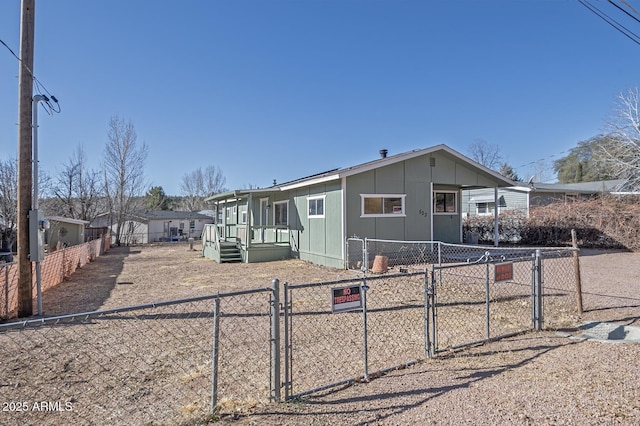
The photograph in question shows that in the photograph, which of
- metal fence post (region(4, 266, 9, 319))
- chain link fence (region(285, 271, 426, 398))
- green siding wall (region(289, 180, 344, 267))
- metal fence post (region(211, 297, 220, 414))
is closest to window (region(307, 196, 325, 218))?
green siding wall (region(289, 180, 344, 267))

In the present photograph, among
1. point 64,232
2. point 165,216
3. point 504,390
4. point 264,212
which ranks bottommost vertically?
point 504,390

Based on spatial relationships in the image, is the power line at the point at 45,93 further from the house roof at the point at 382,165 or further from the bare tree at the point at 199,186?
the bare tree at the point at 199,186

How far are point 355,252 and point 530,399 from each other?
8.47 m

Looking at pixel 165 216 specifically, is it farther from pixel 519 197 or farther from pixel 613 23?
pixel 613 23

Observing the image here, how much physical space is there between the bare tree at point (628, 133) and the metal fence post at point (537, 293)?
69.9 ft

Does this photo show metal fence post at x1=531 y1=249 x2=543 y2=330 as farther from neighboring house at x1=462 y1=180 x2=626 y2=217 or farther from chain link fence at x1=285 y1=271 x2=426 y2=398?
neighboring house at x1=462 y1=180 x2=626 y2=217

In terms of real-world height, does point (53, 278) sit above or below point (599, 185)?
below

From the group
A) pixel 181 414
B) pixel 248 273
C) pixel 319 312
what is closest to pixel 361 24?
pixel 248 273

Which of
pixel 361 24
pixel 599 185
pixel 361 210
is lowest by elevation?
pixel 361 210

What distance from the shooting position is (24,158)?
253 inches

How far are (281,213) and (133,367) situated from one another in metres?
12.4

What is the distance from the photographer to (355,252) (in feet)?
37.3

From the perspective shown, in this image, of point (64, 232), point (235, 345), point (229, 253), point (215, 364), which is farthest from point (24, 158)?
point (64, 232)

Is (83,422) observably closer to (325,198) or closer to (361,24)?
(325,198)
